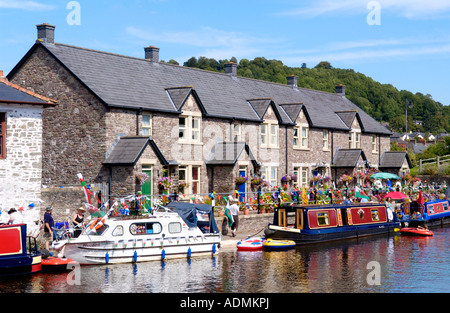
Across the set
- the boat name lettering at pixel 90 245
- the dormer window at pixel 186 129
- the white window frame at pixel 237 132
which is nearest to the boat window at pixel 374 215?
the white window frame at pixel 237 132

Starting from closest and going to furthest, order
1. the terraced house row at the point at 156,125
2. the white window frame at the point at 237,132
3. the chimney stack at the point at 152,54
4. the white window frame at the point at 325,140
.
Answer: the terraced house row at the point at 156,125 → the white window frame at the point at 237,132 → the chimney stack at the point at 152,54 → the white window frame at the point at 325,140

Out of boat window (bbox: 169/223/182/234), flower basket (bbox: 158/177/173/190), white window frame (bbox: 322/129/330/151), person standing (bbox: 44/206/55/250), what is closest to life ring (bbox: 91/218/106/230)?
person standing (bbox: 44/206/55/250)

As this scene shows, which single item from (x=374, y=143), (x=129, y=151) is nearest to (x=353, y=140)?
(x=374, y=143)

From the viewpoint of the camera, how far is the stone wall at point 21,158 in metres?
26.2

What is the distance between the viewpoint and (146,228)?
25078 millimetres

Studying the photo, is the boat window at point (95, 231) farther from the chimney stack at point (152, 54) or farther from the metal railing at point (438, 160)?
the metal railing at point (438, 160)

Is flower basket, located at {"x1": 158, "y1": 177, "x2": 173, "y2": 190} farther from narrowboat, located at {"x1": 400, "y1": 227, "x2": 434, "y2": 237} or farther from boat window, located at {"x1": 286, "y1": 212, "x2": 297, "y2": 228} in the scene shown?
narrowboat, located at {"x1": 400, "y1": 227, "x2": 434, "y2": 237}

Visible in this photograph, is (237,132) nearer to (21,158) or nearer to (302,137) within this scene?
(302,137)

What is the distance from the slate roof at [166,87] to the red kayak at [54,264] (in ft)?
37.9

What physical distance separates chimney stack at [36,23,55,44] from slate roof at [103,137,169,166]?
7.59 metres

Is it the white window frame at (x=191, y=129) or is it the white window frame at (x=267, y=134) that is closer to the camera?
the white window frame at (x=191, y=129)

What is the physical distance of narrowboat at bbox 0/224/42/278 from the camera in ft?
69.3

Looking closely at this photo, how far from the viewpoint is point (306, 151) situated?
46.6m
